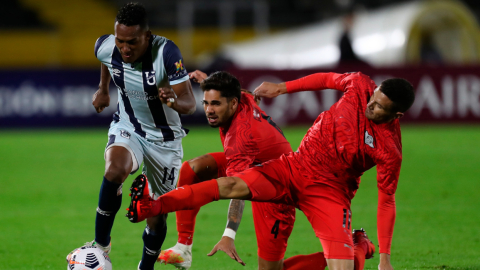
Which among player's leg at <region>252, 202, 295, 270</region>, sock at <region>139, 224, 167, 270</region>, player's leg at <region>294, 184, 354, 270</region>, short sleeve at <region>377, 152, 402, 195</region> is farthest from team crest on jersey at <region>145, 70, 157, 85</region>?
short sleeve at <region>377, 152, 402, 195</region>

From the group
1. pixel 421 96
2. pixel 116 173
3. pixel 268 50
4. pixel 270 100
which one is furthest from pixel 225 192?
pixel 268 50

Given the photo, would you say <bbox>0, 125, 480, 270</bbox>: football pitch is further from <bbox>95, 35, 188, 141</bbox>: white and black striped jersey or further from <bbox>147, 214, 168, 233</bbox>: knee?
<bbox>95, 35, 188, 141</bbox>: white and black striped jersey

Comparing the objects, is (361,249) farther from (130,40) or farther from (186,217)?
(130,40)

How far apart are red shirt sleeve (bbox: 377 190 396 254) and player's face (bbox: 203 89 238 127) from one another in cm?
130

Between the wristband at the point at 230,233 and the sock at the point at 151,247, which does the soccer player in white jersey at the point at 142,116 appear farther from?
the wristband at the point at 230,233

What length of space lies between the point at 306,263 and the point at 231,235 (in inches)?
25.5

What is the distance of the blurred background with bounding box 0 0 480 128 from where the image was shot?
15453 mm

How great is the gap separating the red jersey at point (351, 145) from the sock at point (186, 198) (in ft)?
2.73

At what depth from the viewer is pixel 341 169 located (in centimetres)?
440

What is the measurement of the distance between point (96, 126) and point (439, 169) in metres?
9.26

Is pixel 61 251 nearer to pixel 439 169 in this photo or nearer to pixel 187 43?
pixel 439 169

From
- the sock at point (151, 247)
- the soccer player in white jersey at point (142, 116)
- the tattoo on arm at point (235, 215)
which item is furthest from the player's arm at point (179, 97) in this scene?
the sock at point (151, 247)

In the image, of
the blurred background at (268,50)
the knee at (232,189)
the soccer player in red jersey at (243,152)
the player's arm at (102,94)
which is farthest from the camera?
the blurred background at (268,50)

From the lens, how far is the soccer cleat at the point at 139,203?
3652mm
